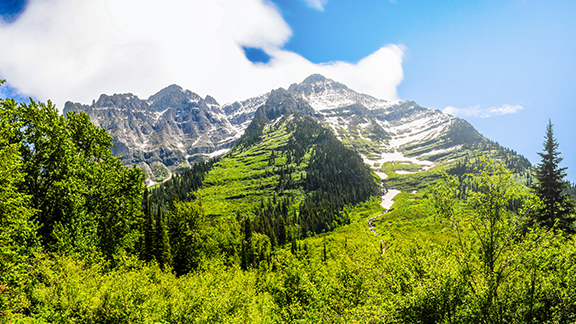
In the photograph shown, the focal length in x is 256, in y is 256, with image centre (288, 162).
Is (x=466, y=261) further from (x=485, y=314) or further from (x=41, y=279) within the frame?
(x=41, y=279)

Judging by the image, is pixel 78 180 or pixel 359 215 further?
pixel 359 215

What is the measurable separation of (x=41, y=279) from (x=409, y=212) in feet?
531

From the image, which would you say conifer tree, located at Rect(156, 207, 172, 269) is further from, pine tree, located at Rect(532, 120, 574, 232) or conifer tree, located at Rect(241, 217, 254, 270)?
pine tree, located at Rect(532, 120, 574, 232)

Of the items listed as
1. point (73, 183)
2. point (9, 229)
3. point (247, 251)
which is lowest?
point (247, 251)

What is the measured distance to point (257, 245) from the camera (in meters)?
90.1

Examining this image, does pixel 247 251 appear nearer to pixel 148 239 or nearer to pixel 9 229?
pixel 148 239

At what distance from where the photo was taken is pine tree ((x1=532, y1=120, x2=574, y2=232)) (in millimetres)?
37781

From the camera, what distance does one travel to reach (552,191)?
39.4 meters

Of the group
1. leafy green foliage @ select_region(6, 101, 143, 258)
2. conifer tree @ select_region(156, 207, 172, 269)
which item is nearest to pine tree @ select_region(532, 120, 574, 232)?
leafy green foliage @ select_region(6, 101, 143, 258)

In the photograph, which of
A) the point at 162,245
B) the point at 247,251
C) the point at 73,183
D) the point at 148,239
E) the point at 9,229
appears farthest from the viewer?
the point at 247,251

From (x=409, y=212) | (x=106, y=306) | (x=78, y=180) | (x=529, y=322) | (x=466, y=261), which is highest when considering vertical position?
(x=78, y=180)

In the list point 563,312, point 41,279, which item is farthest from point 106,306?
point 563,312

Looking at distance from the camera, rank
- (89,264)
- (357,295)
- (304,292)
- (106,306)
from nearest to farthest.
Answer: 1. (106,306)
2. (89,264)
3. (304,292)
4. (357,295)

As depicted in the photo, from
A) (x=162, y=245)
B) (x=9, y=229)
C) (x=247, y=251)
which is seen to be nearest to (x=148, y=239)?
(x=162, y=245)
